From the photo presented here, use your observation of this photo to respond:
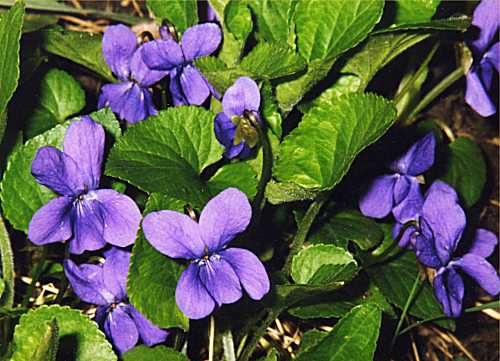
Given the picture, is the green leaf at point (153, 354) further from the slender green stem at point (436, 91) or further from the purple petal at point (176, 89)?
the slender green stem at point (436, 91)

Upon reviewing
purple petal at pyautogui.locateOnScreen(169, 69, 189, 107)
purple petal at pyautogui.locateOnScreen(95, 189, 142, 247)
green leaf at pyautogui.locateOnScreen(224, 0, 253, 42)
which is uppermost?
green leaf at pyautogui.locateOnScreen(224, 0, 253, 42)

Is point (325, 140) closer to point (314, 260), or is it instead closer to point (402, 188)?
point (314, 260)

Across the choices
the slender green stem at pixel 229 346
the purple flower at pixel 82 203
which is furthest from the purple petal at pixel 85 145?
the slender green stem at pixel 229 346

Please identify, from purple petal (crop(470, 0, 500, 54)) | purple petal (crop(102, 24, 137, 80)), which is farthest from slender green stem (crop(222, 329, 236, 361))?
purple petal (crop(470, 0, 500, 54))

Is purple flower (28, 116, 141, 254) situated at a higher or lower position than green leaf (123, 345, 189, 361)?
higher

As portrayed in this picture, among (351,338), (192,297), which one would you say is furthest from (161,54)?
(351,338)

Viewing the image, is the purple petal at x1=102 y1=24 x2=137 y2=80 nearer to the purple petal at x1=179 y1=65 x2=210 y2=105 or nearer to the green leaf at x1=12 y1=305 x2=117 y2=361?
the purple petal at x1=179 y1=65 x2=210 y2=105
